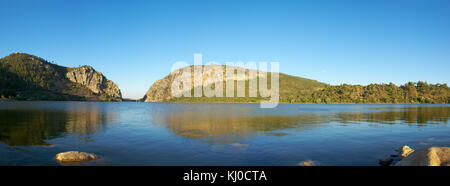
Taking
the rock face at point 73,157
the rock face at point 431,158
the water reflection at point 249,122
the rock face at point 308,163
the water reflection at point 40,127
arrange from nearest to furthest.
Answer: the rock face at point 431,158 → the rock face at point 308,163 → the rock face at point 73,157 → the water reflection at point 40,127 → the water reflection at point 249,122

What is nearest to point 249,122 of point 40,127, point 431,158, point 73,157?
point 73,157

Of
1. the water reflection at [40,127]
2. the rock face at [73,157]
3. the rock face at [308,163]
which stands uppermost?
the rock face at [73,157]

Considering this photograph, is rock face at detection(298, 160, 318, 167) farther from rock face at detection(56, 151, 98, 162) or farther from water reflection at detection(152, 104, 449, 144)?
rock face at detection(56, 151, 98, 162)

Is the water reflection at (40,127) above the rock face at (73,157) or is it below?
below

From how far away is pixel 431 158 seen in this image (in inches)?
529

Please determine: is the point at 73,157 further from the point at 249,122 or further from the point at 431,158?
the point at 249,122

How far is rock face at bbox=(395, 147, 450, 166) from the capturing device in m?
13.2

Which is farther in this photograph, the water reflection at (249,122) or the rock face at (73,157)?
the water reflection at (249,122)

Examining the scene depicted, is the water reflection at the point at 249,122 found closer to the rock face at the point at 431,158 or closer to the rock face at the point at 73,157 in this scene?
the rock face at the point at 73,157

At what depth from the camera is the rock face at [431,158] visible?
1322cm

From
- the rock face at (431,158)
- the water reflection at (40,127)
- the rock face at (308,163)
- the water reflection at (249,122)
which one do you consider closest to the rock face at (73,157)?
the water reflection at (40,127)
